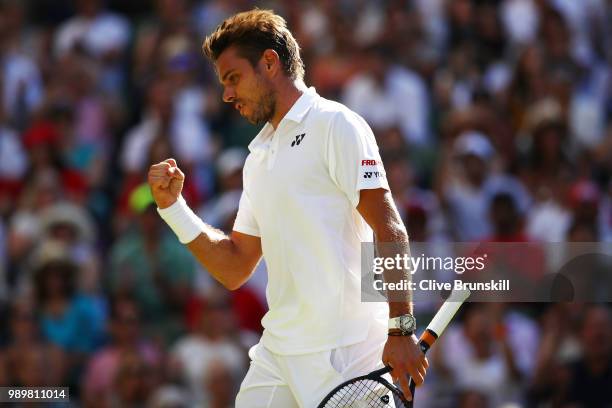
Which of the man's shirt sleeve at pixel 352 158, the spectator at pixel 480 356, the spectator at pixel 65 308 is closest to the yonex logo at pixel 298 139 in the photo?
the man's shirt sleeve at pixel 352 158

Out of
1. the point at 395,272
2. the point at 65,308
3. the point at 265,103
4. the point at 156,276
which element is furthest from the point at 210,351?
the point at 395,272

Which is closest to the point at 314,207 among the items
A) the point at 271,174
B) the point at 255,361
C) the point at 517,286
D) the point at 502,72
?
the point at 271,174

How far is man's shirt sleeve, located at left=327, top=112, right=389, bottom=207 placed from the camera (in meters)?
4.93

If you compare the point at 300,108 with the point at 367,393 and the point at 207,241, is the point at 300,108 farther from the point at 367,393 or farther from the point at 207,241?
the point at 367,393

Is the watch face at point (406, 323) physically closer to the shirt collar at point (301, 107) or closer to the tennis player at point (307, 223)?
the tennis player at point (307, 223)

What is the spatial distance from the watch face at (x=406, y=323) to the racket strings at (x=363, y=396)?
0.30 metres

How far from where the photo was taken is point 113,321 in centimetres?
955

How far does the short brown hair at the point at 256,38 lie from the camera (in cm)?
525

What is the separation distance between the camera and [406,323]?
15.6 ft

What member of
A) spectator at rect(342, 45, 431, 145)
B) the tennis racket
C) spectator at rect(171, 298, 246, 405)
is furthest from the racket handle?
spectator at rect(342, 45, 431, 145)

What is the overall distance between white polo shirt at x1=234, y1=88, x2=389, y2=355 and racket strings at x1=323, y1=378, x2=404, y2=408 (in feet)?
0.58

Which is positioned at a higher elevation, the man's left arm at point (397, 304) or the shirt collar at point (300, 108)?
the shirt collar at point (300, 108)

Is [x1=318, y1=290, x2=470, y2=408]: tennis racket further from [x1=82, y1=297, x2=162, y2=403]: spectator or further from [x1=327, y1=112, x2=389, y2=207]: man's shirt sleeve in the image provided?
[x1=82, y1=297, x2=162, y2=403]: spectator

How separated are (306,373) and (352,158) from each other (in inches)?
33.4
